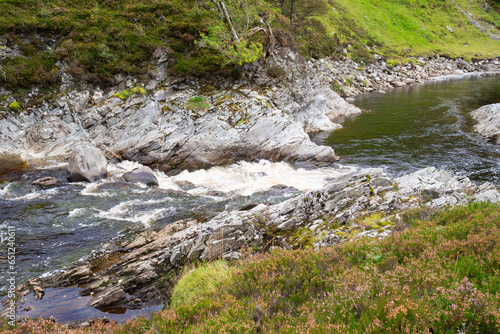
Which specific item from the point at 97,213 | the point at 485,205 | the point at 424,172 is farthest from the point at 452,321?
the point at 97,213

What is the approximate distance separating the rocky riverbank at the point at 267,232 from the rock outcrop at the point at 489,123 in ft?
56.1

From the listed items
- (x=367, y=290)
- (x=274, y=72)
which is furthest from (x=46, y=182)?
(x=274, y=72)

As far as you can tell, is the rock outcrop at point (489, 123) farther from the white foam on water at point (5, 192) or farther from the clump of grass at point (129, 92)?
the white foam on water at point (5, 192)

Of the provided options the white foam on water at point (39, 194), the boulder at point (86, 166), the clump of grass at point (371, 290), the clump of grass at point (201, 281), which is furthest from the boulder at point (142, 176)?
the clump of grass at point (371, 290)

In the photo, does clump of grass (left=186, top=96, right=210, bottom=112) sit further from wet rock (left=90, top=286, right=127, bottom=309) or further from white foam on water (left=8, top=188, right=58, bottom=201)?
wet rock (left=90, top=286, right=127, bottom=309)

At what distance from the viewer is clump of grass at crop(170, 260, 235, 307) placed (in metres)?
6.82

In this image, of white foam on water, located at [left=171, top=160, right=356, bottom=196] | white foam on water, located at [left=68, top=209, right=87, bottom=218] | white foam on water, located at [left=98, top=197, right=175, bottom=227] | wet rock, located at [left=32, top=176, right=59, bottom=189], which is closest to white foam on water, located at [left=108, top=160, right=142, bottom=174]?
wet rock, located at [left=32, top=176, right=59, bottom=189]

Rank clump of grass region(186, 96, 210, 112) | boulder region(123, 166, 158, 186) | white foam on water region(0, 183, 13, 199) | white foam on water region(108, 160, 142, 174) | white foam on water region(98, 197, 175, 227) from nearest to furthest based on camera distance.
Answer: white foam on water region(98, 197, 175, 227) → white foam on water region(0, 183, 13, 199) → boulder region(123, 166, 158, 186) → white foam on water region(108, 160, 142, 174) → clump of grass region(186, 96, 210, 112)

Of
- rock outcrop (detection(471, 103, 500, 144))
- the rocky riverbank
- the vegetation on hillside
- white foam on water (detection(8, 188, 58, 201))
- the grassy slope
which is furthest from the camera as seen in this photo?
the grassy slope

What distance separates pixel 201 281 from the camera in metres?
7.71

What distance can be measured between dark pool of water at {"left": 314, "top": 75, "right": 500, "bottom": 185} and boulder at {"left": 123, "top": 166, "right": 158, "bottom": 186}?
14866 millimetres

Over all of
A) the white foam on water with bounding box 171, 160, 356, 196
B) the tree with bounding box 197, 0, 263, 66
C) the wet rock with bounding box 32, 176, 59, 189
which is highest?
the tree with bounding box 197, 0, 263, 66

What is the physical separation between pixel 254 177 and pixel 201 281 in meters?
12.3

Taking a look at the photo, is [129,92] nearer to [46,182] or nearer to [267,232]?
[46,182]
